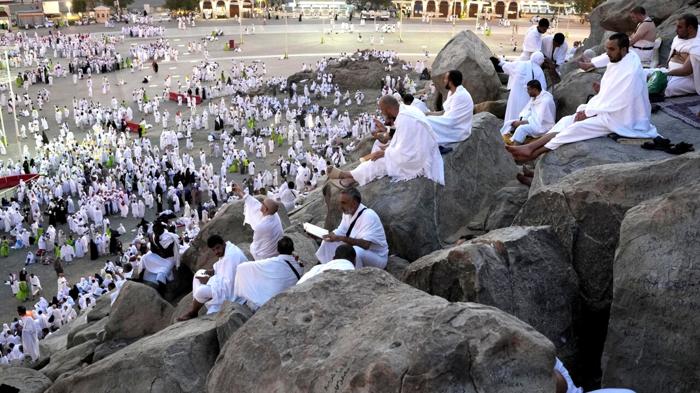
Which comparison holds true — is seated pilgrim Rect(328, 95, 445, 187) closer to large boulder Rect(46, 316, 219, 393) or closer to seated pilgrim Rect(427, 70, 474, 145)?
seated pilgrim Rect(427, 70, 474, 145)

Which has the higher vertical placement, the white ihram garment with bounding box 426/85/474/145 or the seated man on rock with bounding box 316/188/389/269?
the white ihram garment with bounding box 426/85/474/145

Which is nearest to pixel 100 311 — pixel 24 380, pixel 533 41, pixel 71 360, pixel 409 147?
pixel 71 360

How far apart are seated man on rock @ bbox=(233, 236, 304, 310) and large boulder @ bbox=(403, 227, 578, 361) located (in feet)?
4.45

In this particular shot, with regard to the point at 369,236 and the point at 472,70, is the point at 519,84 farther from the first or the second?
the point at 369,236

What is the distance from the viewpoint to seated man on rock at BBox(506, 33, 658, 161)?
721 cm

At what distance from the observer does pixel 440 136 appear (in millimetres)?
8430

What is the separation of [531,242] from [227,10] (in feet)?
194

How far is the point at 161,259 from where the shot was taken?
9.98m

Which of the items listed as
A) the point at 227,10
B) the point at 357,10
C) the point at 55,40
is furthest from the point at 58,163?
the point at 357,10

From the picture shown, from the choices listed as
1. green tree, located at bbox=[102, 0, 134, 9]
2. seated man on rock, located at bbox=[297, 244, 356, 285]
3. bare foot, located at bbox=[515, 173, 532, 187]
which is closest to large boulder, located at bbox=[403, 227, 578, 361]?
seated man on rock, located at bbox=[297, 244, 356, 285]

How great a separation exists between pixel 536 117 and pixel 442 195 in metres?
2.41

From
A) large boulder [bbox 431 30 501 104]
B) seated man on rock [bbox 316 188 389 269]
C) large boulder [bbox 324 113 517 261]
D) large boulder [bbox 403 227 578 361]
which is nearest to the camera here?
large boulder [bbox 403 227 578 361]

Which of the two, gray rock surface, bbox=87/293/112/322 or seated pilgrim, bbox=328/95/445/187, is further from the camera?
gray rock surface, bbox=87/293/112/322

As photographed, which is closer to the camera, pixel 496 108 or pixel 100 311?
pixel 100 311
